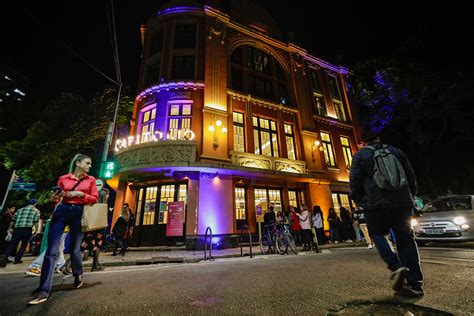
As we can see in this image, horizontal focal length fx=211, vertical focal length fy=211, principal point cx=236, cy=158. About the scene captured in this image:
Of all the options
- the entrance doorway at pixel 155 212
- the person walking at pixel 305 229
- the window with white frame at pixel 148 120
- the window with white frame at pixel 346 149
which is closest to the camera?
the person walking at pixel 305 229

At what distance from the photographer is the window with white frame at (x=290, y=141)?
50.4ft

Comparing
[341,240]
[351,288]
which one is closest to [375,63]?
[341,240]

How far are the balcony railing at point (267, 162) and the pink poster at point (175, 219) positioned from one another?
398 centimetres

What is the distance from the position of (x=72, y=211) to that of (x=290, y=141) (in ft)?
47.5

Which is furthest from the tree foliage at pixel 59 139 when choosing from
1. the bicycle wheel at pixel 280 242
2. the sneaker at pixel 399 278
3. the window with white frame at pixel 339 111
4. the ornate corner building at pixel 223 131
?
the window with white frame at pixel 339 111

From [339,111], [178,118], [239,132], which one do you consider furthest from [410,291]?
[339,111]

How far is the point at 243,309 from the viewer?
6.68ft

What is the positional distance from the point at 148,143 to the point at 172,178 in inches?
Answer: 92.8

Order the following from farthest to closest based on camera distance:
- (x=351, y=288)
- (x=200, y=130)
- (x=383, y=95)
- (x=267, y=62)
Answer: (x=383, y=95) → (x=267, y=62) → (x=200, y=130) → (x=351, y=288)

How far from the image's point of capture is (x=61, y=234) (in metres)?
2.86

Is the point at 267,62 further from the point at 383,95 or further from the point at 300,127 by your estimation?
the point at 383,95

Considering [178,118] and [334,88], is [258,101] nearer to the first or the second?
[178,118]

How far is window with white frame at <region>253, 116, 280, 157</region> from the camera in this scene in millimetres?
14438

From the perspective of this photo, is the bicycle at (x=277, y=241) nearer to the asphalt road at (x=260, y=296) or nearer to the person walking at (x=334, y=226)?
the person walking at (x=334, y=226)
